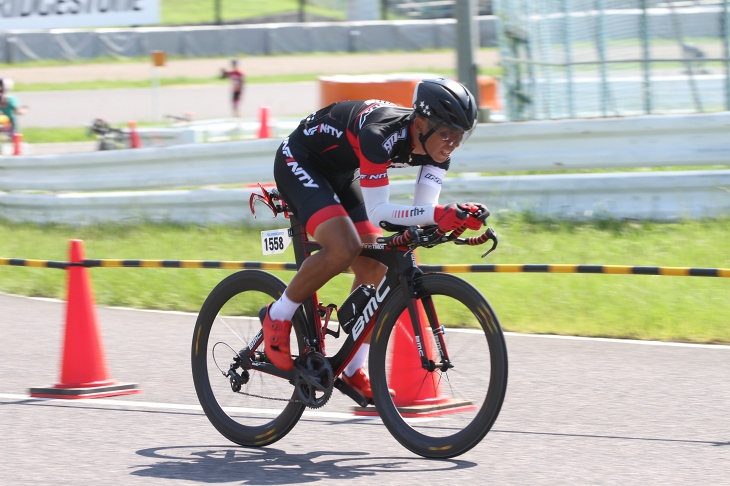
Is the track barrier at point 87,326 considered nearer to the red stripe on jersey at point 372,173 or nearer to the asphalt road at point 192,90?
the red stripe on jersey at point 372,173

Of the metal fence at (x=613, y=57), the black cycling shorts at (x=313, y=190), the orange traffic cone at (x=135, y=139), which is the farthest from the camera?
the orange traffic cone at (x=135, y=139)

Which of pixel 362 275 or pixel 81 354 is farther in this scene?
pixel 81 354

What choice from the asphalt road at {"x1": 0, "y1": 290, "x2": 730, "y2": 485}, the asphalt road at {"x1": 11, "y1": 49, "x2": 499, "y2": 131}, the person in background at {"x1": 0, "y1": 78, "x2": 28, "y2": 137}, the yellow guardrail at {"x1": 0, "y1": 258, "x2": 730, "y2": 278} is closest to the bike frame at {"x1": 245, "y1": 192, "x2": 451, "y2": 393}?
the asphalt road at {"x1": 0, "y1": 290, "x2": 730, "y2": 485}

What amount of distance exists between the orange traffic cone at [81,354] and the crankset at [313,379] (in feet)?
6.21

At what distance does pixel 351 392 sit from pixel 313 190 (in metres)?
1.06

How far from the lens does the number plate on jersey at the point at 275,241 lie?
6.05 meters

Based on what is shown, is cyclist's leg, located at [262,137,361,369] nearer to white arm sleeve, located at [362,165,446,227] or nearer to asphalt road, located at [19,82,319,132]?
white arm sleeve, located at [362,165,446,227]

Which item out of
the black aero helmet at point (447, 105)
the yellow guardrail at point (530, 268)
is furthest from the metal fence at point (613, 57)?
the black aero helmet at point (447, 105)

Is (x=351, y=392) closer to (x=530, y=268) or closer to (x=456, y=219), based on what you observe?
(x=456, y=219)

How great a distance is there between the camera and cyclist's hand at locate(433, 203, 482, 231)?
516 cm

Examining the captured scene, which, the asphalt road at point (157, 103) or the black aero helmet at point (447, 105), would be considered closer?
the black aero helmet at point (447, 105)

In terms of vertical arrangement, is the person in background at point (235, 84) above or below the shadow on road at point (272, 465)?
below

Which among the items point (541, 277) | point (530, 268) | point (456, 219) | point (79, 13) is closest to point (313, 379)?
point (456, 219)

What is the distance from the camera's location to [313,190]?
19.2ft
